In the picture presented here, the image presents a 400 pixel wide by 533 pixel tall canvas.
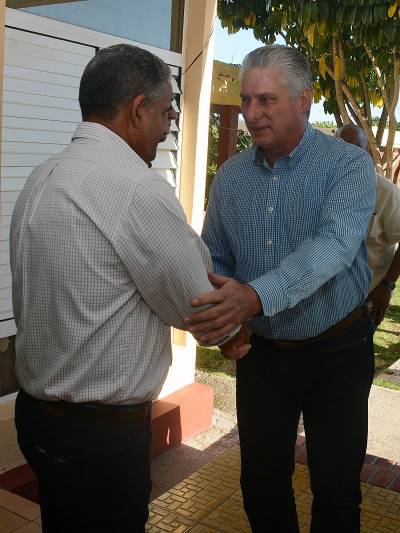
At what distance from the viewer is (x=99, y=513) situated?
1.87 meters

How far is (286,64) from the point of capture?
2.43 meters

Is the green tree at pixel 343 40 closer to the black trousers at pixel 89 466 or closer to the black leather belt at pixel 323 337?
the black leather belt at pixel 323 337

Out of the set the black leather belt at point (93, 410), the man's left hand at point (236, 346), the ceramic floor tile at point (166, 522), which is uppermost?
the man's left hand at point (236, 346)

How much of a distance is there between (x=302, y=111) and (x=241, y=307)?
862 millimetres

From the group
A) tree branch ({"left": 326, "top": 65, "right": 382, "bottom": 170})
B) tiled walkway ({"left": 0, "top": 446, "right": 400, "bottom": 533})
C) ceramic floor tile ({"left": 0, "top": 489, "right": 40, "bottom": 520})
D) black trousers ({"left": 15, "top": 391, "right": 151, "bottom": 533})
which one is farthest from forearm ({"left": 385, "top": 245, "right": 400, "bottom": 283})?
tree branch ({"left": 326, "top": 65, "right": 382, "bottom": 170})

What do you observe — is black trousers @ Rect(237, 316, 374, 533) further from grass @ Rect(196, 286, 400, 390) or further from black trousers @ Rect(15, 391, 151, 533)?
grass @ Rect(196, 286, 400, 390)

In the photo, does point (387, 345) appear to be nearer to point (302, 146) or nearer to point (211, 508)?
point (211, 508)

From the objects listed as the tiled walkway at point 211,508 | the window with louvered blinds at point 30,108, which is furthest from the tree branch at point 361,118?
the tiled walkway at point 211,508

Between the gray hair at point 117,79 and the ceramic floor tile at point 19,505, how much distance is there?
7.25 ft

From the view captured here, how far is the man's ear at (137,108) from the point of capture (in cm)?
179

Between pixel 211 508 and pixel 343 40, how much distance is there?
27.7 feet

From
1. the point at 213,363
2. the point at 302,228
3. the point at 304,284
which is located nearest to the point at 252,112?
the point at 302,228

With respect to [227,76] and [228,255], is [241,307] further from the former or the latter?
[227,76]

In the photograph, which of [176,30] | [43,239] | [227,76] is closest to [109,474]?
[43,239]
